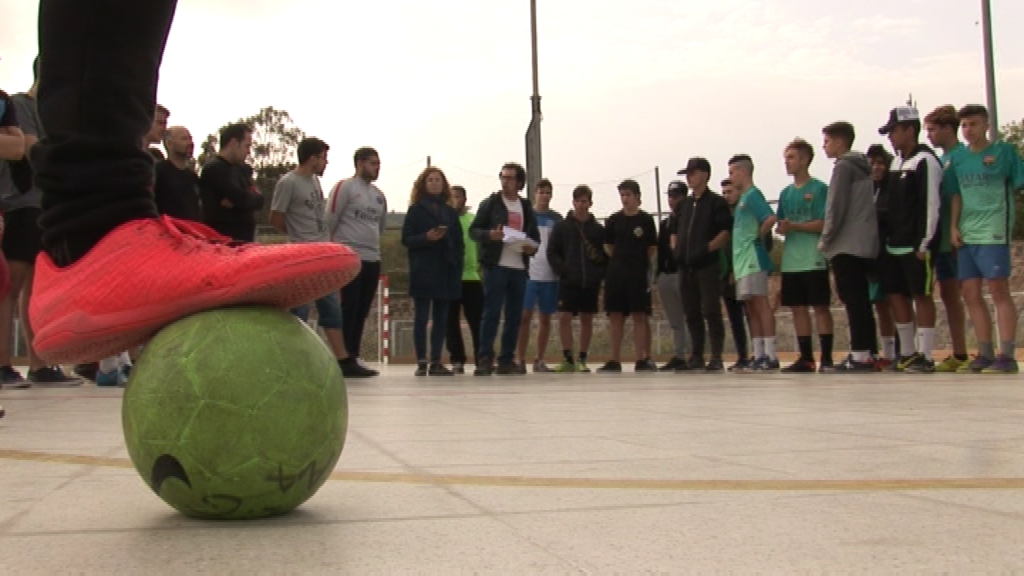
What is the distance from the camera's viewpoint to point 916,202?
9055 mm

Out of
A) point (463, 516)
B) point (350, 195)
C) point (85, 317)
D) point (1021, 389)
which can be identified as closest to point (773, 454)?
point (463, 516)

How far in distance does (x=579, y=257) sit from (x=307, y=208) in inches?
135

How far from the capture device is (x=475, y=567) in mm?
1789

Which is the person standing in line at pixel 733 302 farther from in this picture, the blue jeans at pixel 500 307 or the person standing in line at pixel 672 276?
the blue jeans at pixel 500 307

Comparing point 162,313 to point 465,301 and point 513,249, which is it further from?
point 465,301

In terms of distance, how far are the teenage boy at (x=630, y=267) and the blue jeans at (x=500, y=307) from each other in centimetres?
139

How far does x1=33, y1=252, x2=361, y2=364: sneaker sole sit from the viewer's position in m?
2.47

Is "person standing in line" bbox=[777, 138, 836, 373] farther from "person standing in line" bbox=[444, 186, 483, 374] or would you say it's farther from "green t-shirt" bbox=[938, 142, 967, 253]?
"person standing in line" bbox=[444, 186, 483, 374]

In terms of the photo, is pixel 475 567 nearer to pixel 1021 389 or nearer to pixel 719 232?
pixel 1021 389

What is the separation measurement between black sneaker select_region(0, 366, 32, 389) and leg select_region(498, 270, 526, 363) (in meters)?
4.50

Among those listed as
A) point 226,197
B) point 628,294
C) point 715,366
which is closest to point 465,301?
point 628,294

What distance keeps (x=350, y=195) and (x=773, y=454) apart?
23.0 feet

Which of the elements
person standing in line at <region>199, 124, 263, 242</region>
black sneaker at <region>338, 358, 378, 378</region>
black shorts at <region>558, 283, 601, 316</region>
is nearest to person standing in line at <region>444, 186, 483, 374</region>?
black shorts at <region>558, 283, 601, 316</region>

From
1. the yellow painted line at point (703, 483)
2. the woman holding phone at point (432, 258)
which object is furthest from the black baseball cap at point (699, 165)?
the yellow painted line at point (703, 483)
